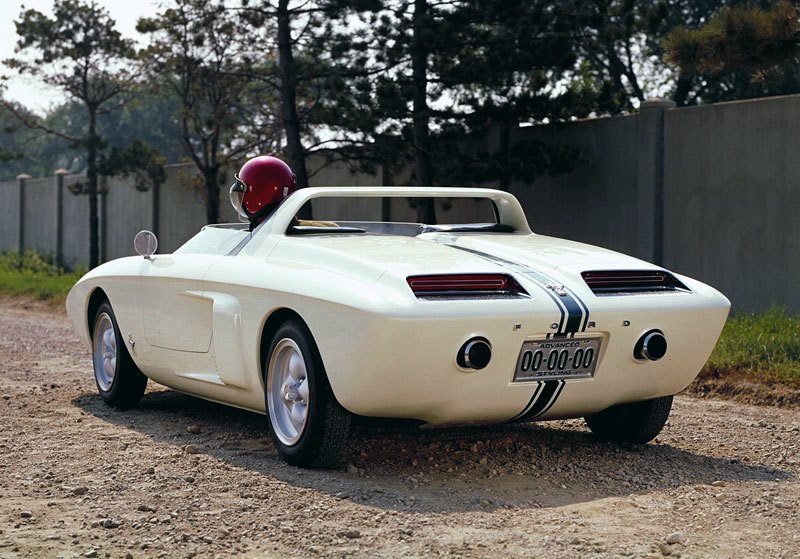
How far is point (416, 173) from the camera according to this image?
57.0 feet

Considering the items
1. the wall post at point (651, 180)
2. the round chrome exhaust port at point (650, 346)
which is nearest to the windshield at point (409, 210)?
the wall post at point (651, 180)

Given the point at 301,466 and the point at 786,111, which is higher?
the point at 786,111

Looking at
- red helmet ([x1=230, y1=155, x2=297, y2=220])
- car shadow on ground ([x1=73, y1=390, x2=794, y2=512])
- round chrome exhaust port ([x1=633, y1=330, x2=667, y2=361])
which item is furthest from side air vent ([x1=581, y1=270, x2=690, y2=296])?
red helmet ([x1=230, y1=155, x2=297, y2=220])

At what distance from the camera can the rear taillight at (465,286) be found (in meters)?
5.34

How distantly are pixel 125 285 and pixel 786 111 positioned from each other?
27.4 ft

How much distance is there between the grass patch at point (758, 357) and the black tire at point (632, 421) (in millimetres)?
2529

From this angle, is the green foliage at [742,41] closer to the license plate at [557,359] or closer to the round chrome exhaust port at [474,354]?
the license plate at [557,359]

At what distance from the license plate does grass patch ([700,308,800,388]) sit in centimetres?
350

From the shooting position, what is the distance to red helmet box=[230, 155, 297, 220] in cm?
720

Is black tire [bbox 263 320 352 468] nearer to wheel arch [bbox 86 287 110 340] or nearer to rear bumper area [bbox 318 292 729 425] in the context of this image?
rear bumper area [bbox 318 292 729 425]

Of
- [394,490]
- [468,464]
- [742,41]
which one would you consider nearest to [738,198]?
[742,41]

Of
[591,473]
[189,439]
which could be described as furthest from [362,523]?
[189,439]

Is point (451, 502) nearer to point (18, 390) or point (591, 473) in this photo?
point (591, 473)

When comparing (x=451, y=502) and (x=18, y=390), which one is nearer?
(x=451, y=502)
